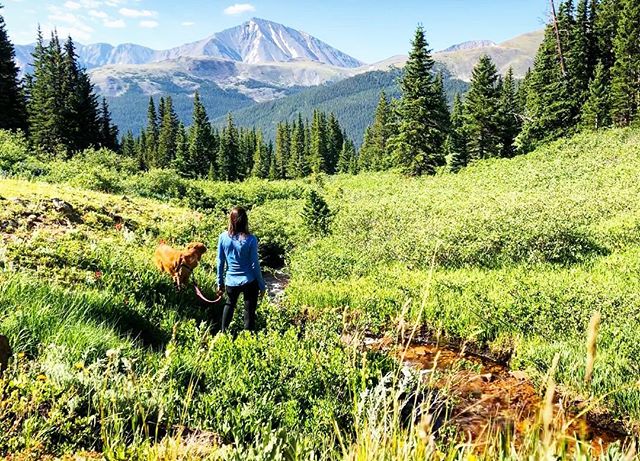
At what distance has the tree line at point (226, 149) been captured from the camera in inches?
3073

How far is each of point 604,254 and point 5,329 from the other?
1377cm

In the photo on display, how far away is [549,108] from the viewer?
4278 cm

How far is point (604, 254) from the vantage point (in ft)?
42.2

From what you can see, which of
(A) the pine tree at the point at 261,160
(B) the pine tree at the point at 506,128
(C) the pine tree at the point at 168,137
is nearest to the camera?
(B) the pine tree at the point at 506,128

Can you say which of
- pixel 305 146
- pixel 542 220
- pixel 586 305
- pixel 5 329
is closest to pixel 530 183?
pixel 542 220

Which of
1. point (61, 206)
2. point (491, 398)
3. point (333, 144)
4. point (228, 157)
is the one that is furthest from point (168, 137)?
point (491, 398)

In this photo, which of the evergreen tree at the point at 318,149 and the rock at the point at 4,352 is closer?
the rock at the point at 4,352

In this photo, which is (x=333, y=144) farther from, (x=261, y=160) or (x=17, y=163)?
(x=17, y=163)

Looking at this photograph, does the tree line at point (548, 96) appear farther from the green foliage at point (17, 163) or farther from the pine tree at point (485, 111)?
the green foliage at point (17, 163)

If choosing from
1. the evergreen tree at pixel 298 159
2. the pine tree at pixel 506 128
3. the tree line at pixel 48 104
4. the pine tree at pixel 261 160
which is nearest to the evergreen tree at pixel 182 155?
the tree line at pixel 48 104

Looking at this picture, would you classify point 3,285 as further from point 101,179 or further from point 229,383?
point 101,179

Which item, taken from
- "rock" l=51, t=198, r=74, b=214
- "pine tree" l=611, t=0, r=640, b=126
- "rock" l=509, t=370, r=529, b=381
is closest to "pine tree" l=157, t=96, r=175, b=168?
"pine tree" l=611, t=0, r=640, b=126

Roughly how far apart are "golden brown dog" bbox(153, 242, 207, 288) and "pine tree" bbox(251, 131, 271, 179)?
93898 millimetres

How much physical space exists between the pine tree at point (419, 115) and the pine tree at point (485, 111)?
587 cm
